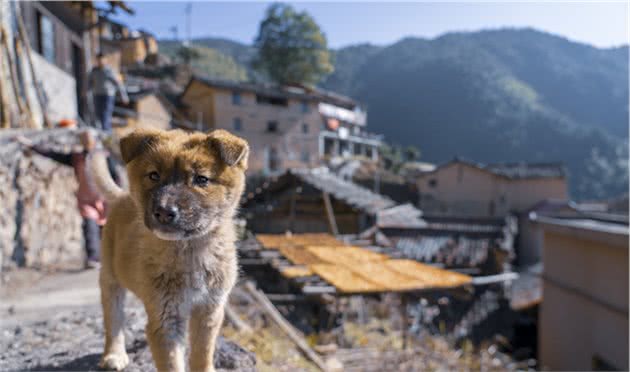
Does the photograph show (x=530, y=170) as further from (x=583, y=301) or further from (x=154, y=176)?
(x=154, y=176)

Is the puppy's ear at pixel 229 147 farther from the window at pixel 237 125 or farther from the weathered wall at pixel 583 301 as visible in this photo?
the window at pixel 237 125

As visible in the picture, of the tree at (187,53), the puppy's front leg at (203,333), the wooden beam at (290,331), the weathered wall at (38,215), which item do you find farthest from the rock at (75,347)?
the tree at (187,53)

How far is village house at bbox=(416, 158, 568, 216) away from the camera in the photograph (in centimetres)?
3066

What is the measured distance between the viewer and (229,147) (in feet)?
6.55

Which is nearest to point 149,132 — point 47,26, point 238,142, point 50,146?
point 238,142

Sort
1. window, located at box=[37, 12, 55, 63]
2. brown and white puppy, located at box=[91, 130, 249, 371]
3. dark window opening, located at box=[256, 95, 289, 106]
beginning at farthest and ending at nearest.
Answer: dark window opening, located at box=[256, 95, 289, 106] < window, located at box=[37, 12, 55, 63] < brown and white puppy, located at box=[91, 130, 249, 371]

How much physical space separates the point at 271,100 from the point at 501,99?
1956 inches

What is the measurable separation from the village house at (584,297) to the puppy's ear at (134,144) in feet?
27.4

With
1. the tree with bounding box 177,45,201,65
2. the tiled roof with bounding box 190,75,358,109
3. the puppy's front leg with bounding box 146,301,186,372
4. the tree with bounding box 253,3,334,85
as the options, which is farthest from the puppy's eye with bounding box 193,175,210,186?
the tree with bounding box 177,45,201,65

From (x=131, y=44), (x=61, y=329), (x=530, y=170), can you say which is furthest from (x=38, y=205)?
(x=131, y=44)

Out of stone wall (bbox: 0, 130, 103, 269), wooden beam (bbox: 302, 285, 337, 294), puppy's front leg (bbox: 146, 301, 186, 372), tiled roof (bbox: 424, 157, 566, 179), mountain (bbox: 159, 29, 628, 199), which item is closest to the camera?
puppy's front leg (bbox: 146, 301, 186, 372)

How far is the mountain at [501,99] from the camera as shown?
54.0 metres

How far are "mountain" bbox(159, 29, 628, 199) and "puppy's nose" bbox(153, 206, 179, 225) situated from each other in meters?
57.9

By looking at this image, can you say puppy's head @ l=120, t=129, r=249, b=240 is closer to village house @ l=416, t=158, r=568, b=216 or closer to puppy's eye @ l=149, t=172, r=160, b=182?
puppy's eye @ l=149, t=172, r=160, b=182
